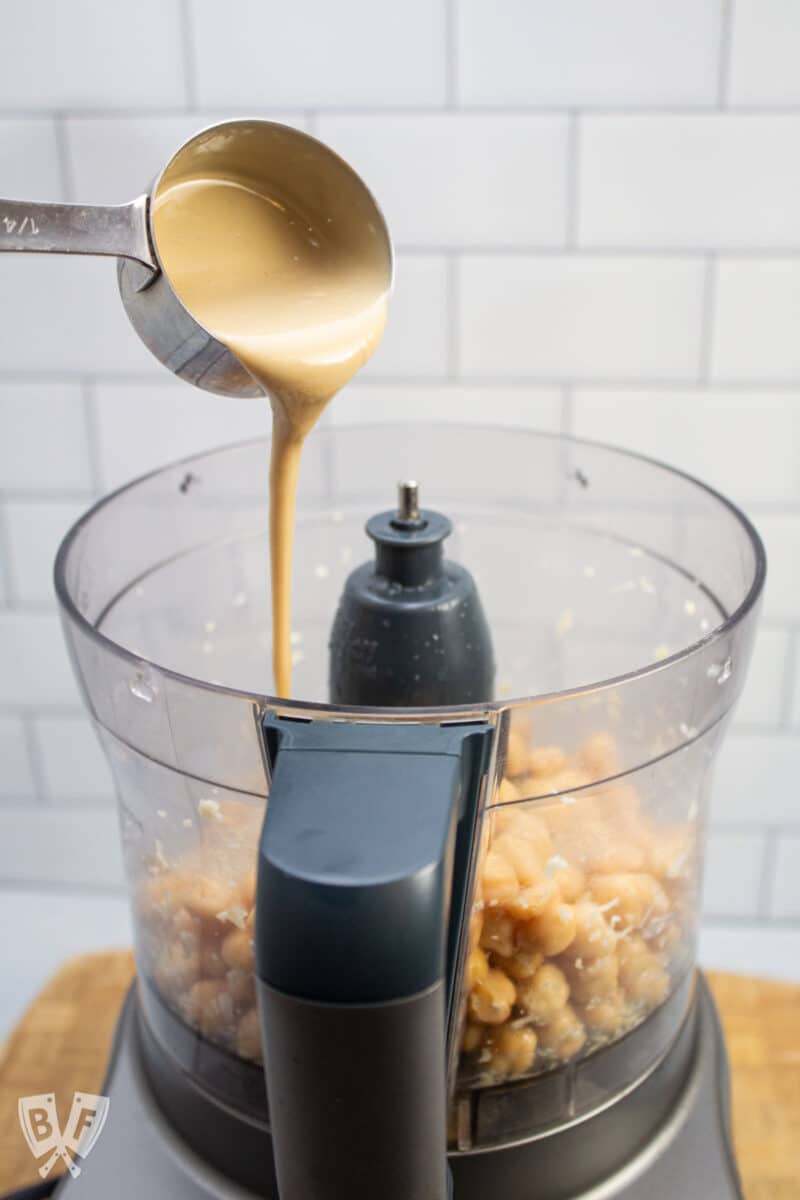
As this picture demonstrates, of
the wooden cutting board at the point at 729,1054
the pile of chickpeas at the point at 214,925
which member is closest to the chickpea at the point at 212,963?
the pile of chickpeas at the point at 214,925

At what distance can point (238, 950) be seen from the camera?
1.48 ft

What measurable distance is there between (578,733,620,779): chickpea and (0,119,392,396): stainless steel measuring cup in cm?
20

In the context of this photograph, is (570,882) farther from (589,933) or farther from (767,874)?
(767,874)

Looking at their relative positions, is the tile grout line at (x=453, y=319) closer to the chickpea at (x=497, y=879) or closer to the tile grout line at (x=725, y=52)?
the tile grout line at (x=725, y=52)

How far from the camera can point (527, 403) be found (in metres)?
0.76

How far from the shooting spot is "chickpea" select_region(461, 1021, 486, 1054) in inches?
17.3

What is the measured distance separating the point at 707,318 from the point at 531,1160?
499mm

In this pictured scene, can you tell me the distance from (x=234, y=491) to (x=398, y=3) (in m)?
0.30

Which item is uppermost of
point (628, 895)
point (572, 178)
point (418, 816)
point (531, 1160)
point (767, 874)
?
point (572, 178)

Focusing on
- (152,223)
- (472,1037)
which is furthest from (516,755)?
(152,223)

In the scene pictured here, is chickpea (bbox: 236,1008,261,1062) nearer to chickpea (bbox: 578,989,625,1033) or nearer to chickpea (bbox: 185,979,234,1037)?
chickpea (bbox: 185,979,234,1037)

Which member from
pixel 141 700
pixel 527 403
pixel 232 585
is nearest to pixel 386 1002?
pixel 141 700

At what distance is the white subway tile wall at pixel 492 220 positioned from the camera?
2.18ft

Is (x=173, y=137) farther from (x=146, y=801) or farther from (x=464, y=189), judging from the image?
(x=146, y=801)
